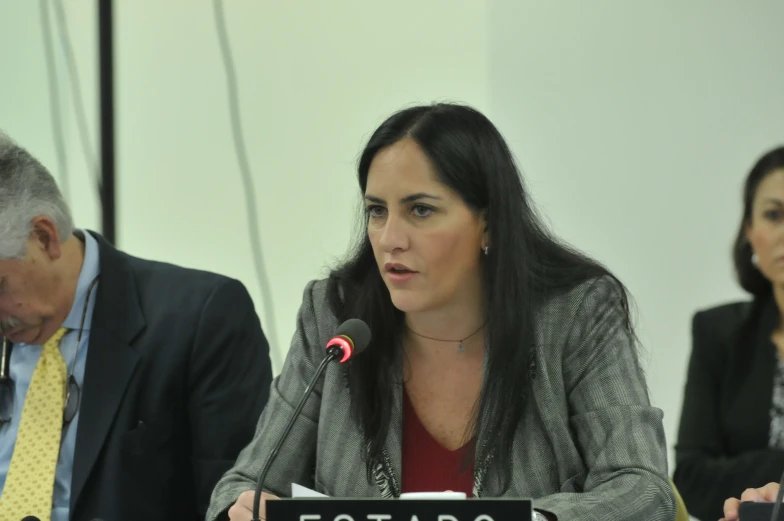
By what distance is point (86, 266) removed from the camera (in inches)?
94.2

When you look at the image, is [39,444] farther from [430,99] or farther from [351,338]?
[430,99]

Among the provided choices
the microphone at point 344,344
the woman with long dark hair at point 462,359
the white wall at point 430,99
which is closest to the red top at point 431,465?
the woman with long dark hair at point 462,359

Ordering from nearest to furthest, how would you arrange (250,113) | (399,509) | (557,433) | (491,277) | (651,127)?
Answer: (399,509) < (557,433) < (491,277) < (651,127) < (250,113)

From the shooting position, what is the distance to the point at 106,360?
2.31 metres

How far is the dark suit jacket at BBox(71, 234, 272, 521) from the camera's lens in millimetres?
2260

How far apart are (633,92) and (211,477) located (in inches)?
77.3

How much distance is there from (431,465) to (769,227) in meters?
1.17

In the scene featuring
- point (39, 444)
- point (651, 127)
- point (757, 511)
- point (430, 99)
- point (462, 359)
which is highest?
point (430, 99)

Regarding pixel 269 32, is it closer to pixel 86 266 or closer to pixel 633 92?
pixel 633 92

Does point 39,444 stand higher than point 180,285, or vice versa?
point 180,285

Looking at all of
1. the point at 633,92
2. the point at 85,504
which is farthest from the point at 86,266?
the point at 633,92

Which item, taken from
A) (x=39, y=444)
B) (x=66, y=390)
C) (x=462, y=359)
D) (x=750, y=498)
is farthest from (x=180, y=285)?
(x=750, y=498)

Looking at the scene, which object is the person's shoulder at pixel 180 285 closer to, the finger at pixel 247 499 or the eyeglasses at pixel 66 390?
the eyeglasses at pixel 66 390

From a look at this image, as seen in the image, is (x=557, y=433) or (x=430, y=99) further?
(x=430, y=99)
